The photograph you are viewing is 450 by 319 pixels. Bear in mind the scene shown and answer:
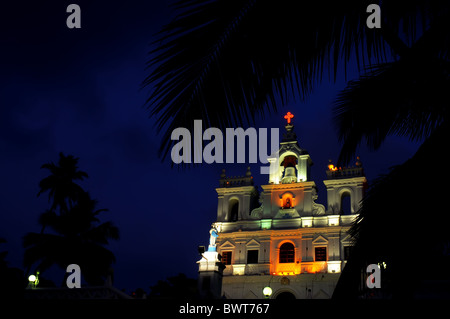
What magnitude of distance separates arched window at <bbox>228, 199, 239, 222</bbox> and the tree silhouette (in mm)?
9990

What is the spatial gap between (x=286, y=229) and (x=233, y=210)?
18.6 ft

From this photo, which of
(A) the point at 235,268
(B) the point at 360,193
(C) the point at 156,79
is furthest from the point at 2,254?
(C) the point at 156,79

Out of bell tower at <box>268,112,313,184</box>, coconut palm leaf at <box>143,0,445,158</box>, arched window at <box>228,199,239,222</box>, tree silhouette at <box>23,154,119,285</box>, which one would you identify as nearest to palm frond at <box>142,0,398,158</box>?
coconut palm leaf at <box>143,0,445,158</box>

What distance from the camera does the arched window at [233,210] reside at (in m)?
37.6

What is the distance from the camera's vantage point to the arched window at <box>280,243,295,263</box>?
33844 mm

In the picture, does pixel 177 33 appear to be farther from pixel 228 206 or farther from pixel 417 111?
pixel 228 206

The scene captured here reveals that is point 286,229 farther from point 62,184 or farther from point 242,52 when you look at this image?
point 242,52

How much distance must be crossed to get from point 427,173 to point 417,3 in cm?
93

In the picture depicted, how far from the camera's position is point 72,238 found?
29312 mm

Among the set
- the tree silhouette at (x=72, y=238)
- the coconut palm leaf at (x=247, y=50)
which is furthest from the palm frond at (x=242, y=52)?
the tree silhouette at (x=72, y=238)

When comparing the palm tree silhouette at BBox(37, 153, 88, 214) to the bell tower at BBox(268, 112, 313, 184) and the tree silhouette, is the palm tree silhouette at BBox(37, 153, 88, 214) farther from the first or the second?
the bell tower at BBox(268, 112, 313, 184)

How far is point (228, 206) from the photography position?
37062 millimetres

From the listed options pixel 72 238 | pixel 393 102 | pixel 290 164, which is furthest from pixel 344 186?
pixel 393 102

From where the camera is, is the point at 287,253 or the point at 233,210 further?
the point at 233,210
